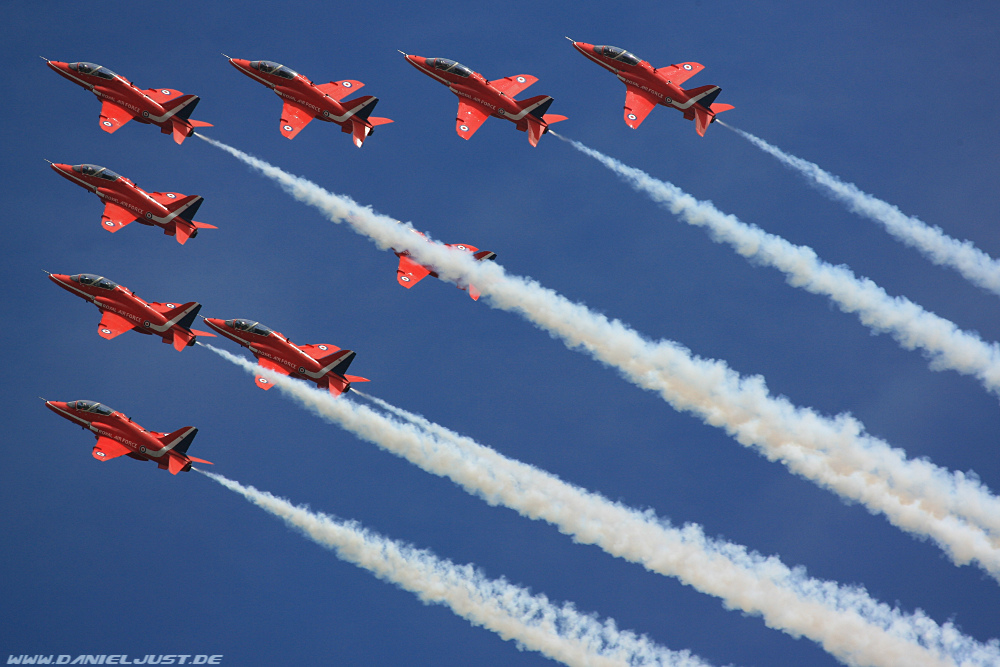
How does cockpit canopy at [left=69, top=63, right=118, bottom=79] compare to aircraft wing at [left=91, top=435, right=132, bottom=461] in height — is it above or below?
above

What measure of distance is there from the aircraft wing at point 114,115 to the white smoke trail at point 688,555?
47.4ft

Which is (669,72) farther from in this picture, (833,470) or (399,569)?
(399,569)

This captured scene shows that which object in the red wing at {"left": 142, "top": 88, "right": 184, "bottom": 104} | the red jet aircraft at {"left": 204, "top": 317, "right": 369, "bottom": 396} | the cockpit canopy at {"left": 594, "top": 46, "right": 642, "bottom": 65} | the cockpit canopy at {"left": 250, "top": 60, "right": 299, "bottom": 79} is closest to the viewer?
the red jet aircraft at {"left": 204, "top": 317, "right": 369, "bottom": 396}

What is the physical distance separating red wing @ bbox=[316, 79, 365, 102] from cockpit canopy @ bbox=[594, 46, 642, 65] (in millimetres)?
15095

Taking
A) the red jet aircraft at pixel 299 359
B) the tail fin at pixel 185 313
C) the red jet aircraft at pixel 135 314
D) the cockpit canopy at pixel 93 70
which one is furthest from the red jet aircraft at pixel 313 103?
the red jet aircraft at pixel 135 314

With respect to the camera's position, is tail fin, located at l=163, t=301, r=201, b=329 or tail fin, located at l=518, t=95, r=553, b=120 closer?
tail fin, located at l=163, t=301, r=201, b=329

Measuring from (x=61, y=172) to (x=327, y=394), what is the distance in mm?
21381

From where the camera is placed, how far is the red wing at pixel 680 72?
6562cm

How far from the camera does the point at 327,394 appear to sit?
6606cm

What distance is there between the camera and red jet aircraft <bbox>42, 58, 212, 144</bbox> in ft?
207

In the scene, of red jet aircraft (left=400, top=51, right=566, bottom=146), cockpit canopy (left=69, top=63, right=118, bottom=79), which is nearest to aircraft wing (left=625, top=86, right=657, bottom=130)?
red jet aircraft (left=400, top=51, right=566, bottom=146)

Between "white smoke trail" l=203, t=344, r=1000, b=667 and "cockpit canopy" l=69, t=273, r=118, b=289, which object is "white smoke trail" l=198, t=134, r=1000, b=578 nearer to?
"white smoke trail" l=203, t=344, r=1000, b=667

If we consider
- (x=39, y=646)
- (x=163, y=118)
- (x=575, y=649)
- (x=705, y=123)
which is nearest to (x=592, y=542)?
(x=575, y=649)

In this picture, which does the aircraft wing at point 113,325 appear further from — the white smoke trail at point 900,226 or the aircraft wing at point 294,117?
the white smoke trail at point 900,226
